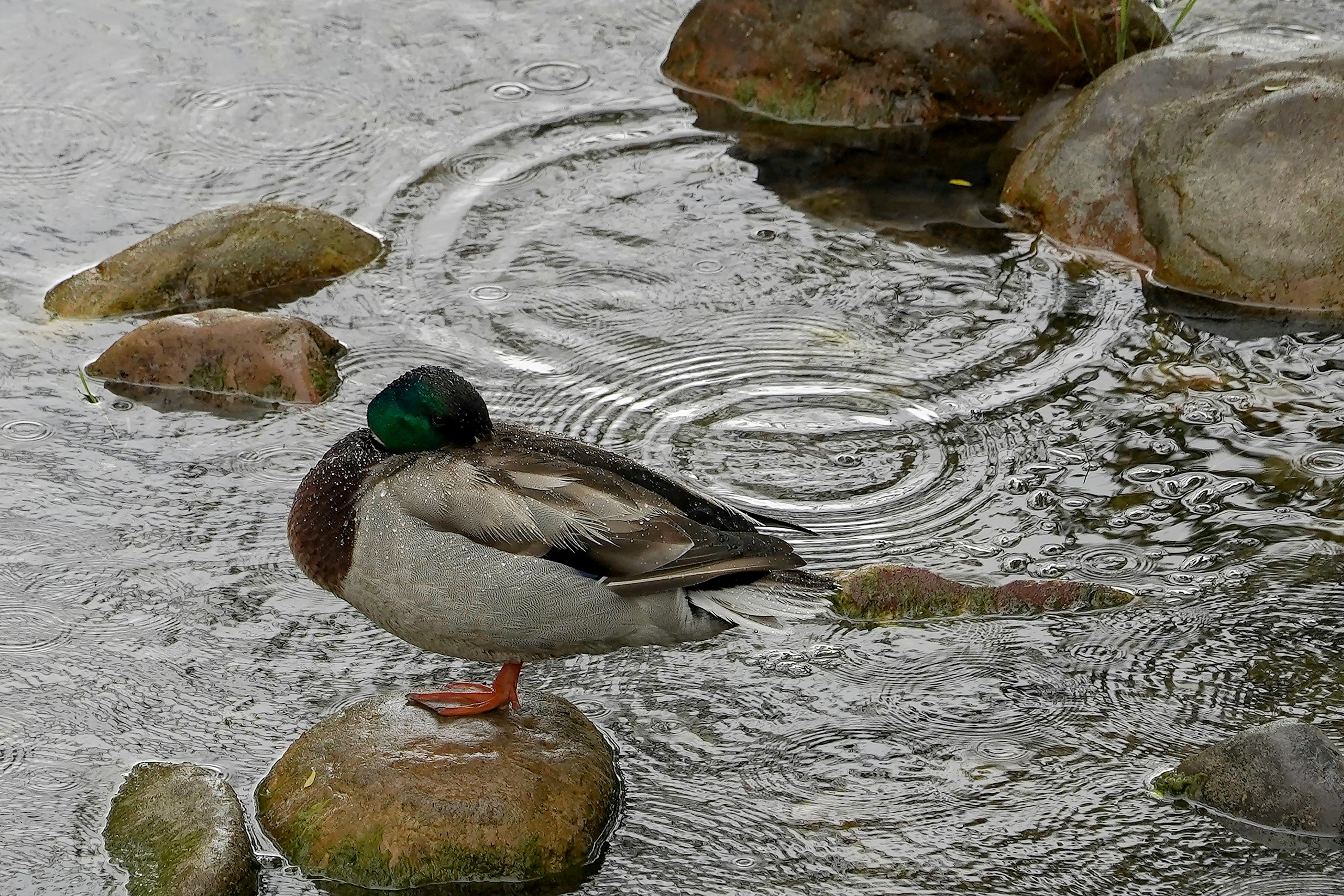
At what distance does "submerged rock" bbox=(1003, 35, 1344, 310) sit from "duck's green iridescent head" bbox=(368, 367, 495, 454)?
356 cm

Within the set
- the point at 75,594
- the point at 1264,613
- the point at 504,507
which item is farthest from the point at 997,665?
the point at 75,594

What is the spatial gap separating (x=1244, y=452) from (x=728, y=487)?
1.76 m

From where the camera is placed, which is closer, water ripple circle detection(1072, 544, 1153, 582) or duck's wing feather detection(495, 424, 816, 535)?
duck's wing feather detection(495, 424, 816, 535)

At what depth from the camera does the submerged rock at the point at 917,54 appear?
8258 mm

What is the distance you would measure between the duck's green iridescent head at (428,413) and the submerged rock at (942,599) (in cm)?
126

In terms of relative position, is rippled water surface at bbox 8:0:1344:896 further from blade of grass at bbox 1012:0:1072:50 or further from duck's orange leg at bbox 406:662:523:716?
blade of grass at bbox 1012:0:1072:50

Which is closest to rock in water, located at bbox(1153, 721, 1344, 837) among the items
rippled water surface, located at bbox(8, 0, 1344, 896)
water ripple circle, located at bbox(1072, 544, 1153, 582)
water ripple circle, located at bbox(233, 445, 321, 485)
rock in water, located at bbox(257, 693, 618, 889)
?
rippled water surface, located at bbox(8, 0, 1344, 896)

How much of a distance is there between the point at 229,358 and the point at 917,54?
12.4ft

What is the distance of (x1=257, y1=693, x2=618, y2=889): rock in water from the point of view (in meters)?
4.21

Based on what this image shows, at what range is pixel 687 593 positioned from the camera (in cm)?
443

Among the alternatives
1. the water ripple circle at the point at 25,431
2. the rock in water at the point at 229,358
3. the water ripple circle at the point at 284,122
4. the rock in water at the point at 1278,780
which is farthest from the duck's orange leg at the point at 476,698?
the water ripple circle at the point at 284,122

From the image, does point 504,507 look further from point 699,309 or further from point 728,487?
point 699,309

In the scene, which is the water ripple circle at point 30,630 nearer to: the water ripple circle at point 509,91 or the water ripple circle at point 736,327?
the water ripple circle at point 736,327

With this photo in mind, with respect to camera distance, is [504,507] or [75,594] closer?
[504,507]
